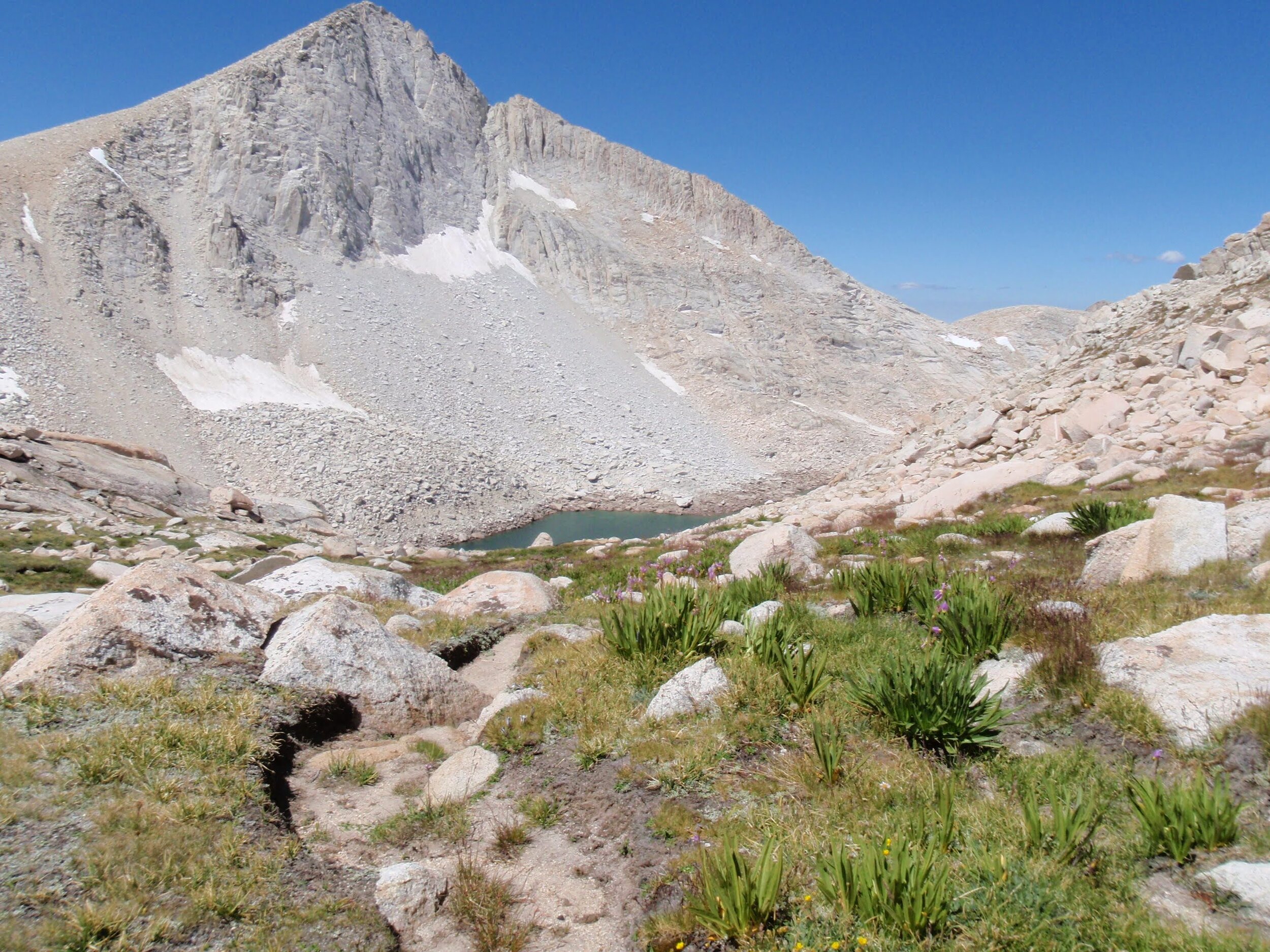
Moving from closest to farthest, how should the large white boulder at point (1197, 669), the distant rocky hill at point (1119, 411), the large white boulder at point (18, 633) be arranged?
the large white boulder at point (1197, 669), the large white boulder at point (18, 633), the distant rocky hill at point (1119, 411)

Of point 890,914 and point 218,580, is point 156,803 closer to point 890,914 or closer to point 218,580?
point 218,580

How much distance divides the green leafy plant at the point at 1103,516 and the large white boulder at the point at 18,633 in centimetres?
1248

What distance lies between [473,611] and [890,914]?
318 inches

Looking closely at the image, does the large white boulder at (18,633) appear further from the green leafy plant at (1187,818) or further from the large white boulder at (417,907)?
the green leafy plant at (1187,818)

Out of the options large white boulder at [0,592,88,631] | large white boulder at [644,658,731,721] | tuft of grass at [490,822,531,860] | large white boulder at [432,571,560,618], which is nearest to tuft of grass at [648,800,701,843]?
tuft of grass at [490,822,531,860]

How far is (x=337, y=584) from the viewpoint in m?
11.2

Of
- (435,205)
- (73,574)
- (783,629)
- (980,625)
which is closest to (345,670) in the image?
(783,629)

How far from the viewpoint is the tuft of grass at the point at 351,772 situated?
5.60 meters

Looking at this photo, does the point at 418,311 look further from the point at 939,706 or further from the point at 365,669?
the point at 939,706

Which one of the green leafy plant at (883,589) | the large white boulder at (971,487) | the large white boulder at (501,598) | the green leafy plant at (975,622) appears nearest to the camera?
the green leafy plant at (975,622)

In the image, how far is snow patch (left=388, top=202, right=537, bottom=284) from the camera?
184 ft

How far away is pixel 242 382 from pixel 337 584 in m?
35.4

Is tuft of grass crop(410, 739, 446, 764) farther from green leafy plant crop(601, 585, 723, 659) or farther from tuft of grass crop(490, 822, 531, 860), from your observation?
green leafy plant crop(601, 585, 723, 659)

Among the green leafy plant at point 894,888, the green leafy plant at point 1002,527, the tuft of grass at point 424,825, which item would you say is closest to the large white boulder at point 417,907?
the tuft of grass at point 424,825
